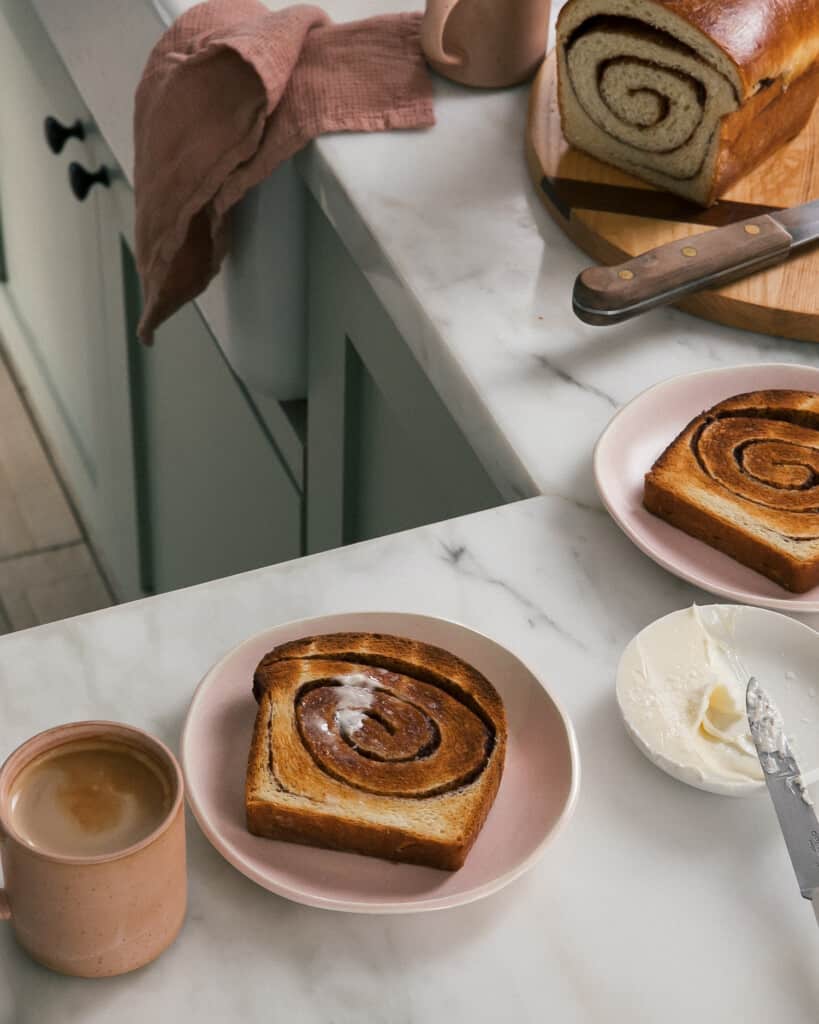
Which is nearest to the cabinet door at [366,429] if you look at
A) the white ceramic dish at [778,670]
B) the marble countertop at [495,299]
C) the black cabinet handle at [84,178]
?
the marble countertop at [495,299]

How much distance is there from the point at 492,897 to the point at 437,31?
2.77 ft

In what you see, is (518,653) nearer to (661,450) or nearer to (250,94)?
(661,450)

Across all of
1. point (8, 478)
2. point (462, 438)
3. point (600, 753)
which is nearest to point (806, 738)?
point (600, 753)

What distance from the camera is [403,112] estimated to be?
123cm

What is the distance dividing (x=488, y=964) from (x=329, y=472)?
81 centimetres

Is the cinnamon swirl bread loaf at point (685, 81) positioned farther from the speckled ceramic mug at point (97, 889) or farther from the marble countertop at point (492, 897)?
the speckled ceramic mug at point (97, 889)

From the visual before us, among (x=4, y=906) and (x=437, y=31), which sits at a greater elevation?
(x=437, y=31)

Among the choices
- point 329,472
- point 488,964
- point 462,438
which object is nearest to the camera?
point 488,964

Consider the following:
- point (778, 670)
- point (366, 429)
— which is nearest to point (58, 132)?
point (366, 429)

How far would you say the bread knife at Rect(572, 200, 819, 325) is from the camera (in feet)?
3.25

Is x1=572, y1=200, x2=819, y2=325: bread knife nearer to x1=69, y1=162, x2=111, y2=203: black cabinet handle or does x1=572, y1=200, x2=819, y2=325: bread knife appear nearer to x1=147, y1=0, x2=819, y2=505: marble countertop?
x1=147, y1=0, x2=819, y2=505: marble countertop

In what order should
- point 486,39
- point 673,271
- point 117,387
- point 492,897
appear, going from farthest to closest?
point 117,387, point 486,39, point 673,271, point 492,897

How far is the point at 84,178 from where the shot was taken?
1.67 m

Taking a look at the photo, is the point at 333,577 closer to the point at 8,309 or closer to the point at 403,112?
the point at 403,112
